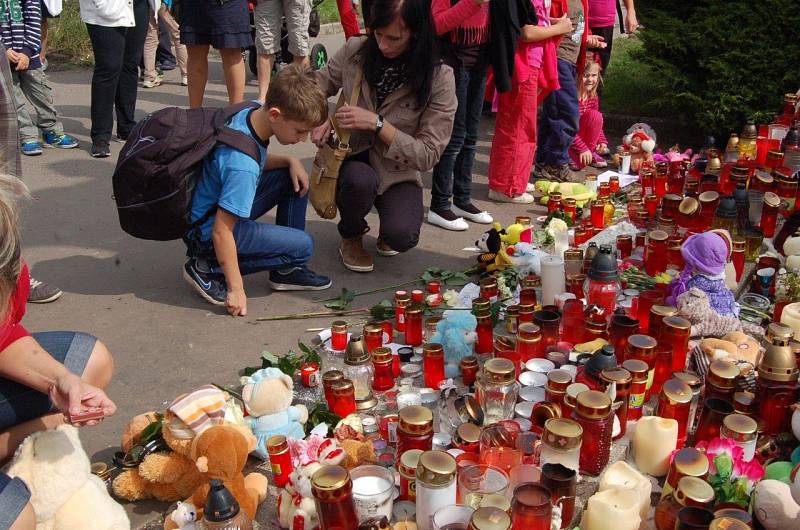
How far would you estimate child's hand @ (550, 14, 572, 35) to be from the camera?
4.81m

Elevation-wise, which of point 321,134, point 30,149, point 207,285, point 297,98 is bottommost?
point 30,149

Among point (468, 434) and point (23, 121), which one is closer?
point (468, 434)

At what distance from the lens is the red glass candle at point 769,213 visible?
3751 mm

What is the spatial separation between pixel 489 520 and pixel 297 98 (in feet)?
7.01

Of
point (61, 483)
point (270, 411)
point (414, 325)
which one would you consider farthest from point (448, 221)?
point (61, 483)

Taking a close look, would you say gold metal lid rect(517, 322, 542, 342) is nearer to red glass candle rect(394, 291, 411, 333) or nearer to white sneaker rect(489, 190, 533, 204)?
red glass candle rect(394, 291, 411, 333)

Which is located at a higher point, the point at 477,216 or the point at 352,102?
the point at 352,102

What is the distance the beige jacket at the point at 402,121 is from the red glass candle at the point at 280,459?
1978mm

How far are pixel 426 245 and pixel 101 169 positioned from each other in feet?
8.65

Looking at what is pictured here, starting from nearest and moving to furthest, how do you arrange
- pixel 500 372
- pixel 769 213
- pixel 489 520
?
pixel 489 520, pixel 500 372, pixel 769 213

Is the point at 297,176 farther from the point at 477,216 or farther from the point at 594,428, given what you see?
the point at 594,428

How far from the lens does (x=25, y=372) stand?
2.12 meters

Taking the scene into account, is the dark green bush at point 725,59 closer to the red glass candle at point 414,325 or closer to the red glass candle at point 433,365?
the red glass candle at point 414,325

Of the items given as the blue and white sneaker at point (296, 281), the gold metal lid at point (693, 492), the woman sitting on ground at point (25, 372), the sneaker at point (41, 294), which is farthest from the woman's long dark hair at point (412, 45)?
the gold metal lid at point (693, 492)
